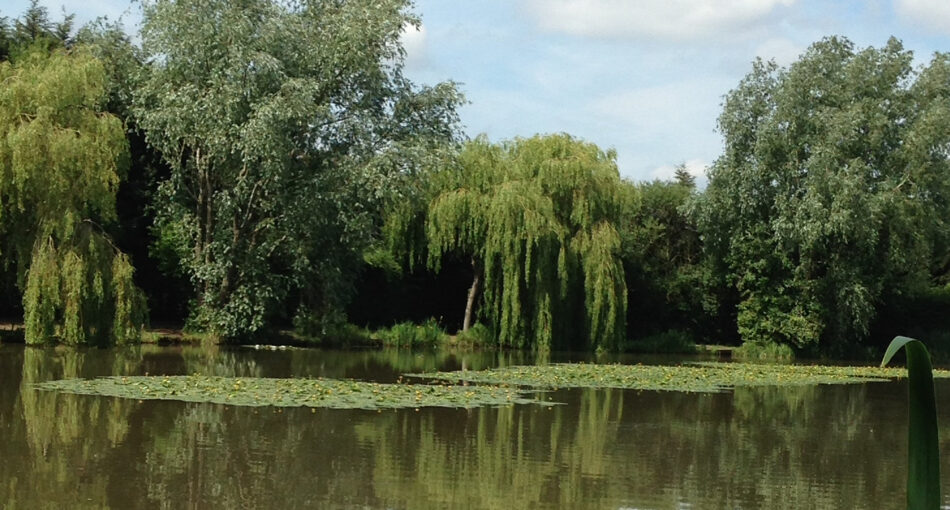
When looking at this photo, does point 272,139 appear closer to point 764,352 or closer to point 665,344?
point 665,344

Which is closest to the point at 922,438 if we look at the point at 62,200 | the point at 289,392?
the point at 289,392

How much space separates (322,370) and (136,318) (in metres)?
5.08

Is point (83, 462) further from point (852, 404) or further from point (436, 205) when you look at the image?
point (436, 205)

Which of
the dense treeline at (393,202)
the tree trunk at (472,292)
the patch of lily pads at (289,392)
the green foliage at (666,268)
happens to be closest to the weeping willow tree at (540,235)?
the dense treeline at (393,202)

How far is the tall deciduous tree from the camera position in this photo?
2575 cm

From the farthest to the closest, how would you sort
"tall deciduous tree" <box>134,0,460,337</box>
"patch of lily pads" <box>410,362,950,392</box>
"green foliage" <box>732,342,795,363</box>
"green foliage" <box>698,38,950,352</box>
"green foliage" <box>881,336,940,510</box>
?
"green foliage" <box>732,342,795,363</box> < "green foliage" <box>698,38,950,352</box> < "tall deciduous tree" <box>134,0,460,337</box> < "patch of lily pads" <box>410,362,950,392</box> < "green foliage" <box>881,336,940,510</box>

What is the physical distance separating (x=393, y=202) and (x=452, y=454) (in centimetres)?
1692

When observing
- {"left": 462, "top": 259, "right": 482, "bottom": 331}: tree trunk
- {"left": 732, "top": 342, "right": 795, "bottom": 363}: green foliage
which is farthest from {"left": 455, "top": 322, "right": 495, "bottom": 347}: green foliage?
{"left": 732, "top": 342, "right": 795, "bottom": 363}: green foliage

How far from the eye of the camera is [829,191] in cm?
3056

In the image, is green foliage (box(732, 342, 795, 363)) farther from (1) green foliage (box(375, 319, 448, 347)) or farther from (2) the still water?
(2) the still water

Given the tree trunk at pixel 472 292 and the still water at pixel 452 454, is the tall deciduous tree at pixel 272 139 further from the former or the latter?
the still water at pixel 452 454

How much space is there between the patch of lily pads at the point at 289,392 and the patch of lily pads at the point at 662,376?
7.60ft

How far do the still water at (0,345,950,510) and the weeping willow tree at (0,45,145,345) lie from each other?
12.7ft

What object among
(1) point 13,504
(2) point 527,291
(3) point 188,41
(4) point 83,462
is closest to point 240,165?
(3) point 188,41
